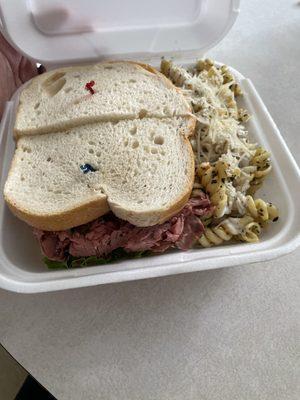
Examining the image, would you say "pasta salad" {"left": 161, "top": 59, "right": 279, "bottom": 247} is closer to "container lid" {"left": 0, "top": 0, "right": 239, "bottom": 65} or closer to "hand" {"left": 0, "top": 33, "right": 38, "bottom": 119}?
"container lid" {"left": 0, "top": 0, "right": 239, "bottom": 65}

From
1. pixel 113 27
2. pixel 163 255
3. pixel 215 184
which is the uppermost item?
pixel 113 27

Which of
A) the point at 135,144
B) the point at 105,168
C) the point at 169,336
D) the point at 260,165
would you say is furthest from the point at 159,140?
the point at 169,336

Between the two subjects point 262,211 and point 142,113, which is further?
point 142,113

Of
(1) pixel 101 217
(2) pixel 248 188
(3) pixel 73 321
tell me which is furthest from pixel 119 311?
(2) pixel 248 188

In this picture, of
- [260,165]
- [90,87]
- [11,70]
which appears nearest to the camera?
[260,165]

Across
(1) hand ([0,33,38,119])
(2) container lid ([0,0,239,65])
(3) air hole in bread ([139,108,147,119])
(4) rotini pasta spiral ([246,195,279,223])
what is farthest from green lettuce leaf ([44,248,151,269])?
(2) container lid ([0,0,239,65])

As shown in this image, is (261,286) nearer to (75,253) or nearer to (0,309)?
(75,253)

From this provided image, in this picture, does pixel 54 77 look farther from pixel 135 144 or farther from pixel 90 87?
pixel 135 144
